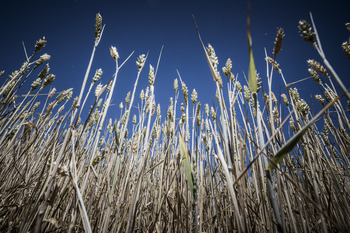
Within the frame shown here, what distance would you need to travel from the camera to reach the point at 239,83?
48.0 inches

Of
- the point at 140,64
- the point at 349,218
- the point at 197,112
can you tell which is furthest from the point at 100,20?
the point at 349,218

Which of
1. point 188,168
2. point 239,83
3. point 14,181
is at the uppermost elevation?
point 239,83

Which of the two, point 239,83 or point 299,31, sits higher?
point 239,83

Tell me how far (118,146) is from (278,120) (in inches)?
35.9

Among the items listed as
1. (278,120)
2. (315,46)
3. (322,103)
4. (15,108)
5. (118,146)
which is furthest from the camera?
(322,103)

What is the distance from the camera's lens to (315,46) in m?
→ 0.54

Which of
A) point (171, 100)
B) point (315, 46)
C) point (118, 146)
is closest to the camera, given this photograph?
point (315, 46)

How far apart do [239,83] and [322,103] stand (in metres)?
0.71

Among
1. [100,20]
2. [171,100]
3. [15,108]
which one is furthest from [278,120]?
[15,108]

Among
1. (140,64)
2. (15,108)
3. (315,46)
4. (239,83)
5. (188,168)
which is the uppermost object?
(239,83)

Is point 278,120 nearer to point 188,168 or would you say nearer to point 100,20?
point 188,168

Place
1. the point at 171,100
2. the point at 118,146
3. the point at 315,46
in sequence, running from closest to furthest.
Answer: the point at 315,46
the point at 118,146
the point at 171,100

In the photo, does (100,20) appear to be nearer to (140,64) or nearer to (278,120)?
(140,64)

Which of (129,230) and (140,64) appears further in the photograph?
(140,64)
